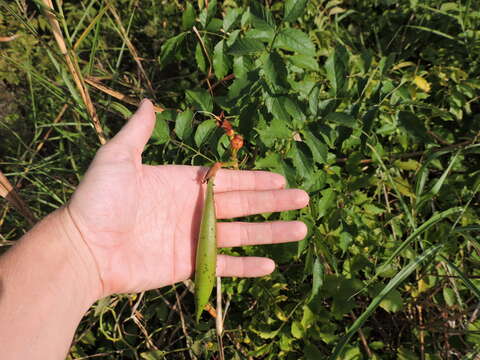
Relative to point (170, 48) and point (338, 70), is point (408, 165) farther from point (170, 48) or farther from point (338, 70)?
point (170, 48)

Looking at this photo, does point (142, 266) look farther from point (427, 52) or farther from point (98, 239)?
point (427, 52)

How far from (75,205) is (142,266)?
0.54 metres

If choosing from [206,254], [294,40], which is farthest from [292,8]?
[206,254]

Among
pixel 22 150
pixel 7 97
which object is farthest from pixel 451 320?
pixel 7 97

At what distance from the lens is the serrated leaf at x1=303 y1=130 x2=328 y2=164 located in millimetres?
1979

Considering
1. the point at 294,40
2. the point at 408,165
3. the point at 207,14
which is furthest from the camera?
the point at 408,165

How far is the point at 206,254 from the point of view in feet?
7.00

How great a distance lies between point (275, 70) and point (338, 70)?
438mm

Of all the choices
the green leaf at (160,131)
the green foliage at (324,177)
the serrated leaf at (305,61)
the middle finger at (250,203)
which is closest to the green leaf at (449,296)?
the green foliage at (324,177)

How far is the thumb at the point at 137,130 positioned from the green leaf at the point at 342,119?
0.98 m

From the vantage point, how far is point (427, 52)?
3145 mm

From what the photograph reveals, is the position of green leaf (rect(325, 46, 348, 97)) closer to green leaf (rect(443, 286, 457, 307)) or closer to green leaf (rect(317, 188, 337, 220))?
green leaf (rect(317, 188, 337, 220))

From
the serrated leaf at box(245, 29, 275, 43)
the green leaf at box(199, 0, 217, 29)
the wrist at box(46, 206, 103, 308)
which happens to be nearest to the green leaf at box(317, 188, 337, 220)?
the serrated leaf at box(245, 29, 275, 43)

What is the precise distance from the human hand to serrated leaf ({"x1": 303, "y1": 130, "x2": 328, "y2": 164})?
29 centimetres
